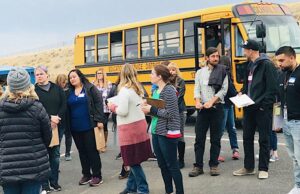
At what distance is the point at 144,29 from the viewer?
14.3 m

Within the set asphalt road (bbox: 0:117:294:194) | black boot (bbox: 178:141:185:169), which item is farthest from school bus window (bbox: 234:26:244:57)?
black boot (bbox: 178:141:185:169)

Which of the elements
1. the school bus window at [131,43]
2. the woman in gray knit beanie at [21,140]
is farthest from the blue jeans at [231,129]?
the school bus window at [131,43]

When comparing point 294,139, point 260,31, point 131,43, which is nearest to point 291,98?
point 294,139

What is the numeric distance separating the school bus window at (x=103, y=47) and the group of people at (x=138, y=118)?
7930 millimetres

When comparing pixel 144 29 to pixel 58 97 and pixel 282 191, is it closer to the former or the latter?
pixel 58 97

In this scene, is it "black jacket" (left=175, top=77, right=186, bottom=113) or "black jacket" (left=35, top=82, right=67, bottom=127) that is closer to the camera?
"black jacket" (left=35, top=82, right=67, bottom=127)

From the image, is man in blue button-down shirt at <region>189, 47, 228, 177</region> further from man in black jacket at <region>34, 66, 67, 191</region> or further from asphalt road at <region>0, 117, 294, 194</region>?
man in black jacket at <region>34, 66, 67, 191</region>

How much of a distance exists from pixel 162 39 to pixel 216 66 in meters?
6.89

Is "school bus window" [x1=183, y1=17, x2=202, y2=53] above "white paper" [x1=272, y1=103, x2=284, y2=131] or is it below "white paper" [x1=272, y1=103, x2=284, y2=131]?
above

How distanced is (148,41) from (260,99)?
792 centimetres

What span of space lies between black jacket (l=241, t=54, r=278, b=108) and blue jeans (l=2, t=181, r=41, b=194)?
3.51 metres

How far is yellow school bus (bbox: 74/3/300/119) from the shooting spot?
1177cm

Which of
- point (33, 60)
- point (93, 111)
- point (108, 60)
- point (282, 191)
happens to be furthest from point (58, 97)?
point (33, 60)

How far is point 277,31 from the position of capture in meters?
12.1
